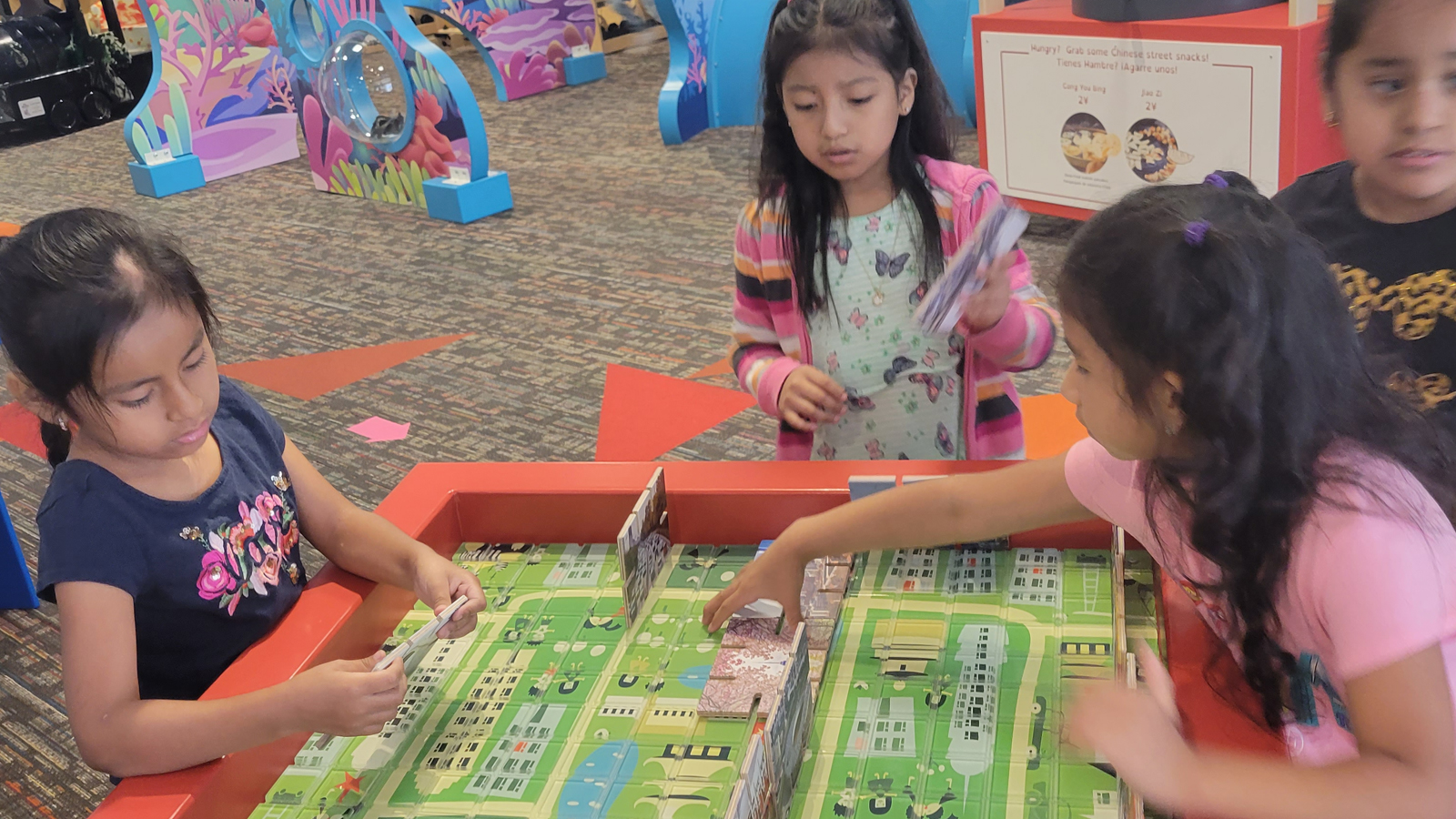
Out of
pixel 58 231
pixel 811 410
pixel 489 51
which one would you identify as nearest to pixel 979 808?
pixel 811 410

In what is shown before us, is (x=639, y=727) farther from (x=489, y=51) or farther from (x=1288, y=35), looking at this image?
(x=489, y=51)

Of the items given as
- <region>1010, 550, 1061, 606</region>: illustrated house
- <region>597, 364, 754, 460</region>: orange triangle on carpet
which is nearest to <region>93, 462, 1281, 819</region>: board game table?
<region>1010, 550, 1061, 606</region>: illustrated house

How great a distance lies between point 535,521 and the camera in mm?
1269

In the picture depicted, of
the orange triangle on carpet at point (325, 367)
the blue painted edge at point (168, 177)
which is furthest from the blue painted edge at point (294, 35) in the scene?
the orange triangle on carpet at point (325, 367)

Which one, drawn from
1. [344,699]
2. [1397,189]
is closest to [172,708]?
[344,699]

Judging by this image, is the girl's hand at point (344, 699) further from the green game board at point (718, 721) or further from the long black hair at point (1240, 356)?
the long black hair at point (1240, 356)

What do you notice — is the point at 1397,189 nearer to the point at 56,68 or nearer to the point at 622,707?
the point at 622,707

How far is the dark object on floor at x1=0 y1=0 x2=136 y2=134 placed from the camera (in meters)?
5.74

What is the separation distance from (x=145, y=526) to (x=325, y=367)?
2.02 metres

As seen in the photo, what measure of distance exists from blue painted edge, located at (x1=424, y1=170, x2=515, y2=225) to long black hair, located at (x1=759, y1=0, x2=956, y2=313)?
8.93 ft

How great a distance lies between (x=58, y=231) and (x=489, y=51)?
4.71m

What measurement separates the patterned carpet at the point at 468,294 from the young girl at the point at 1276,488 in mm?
603

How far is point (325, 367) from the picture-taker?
118 inches

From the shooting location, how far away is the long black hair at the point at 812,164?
133 cm
